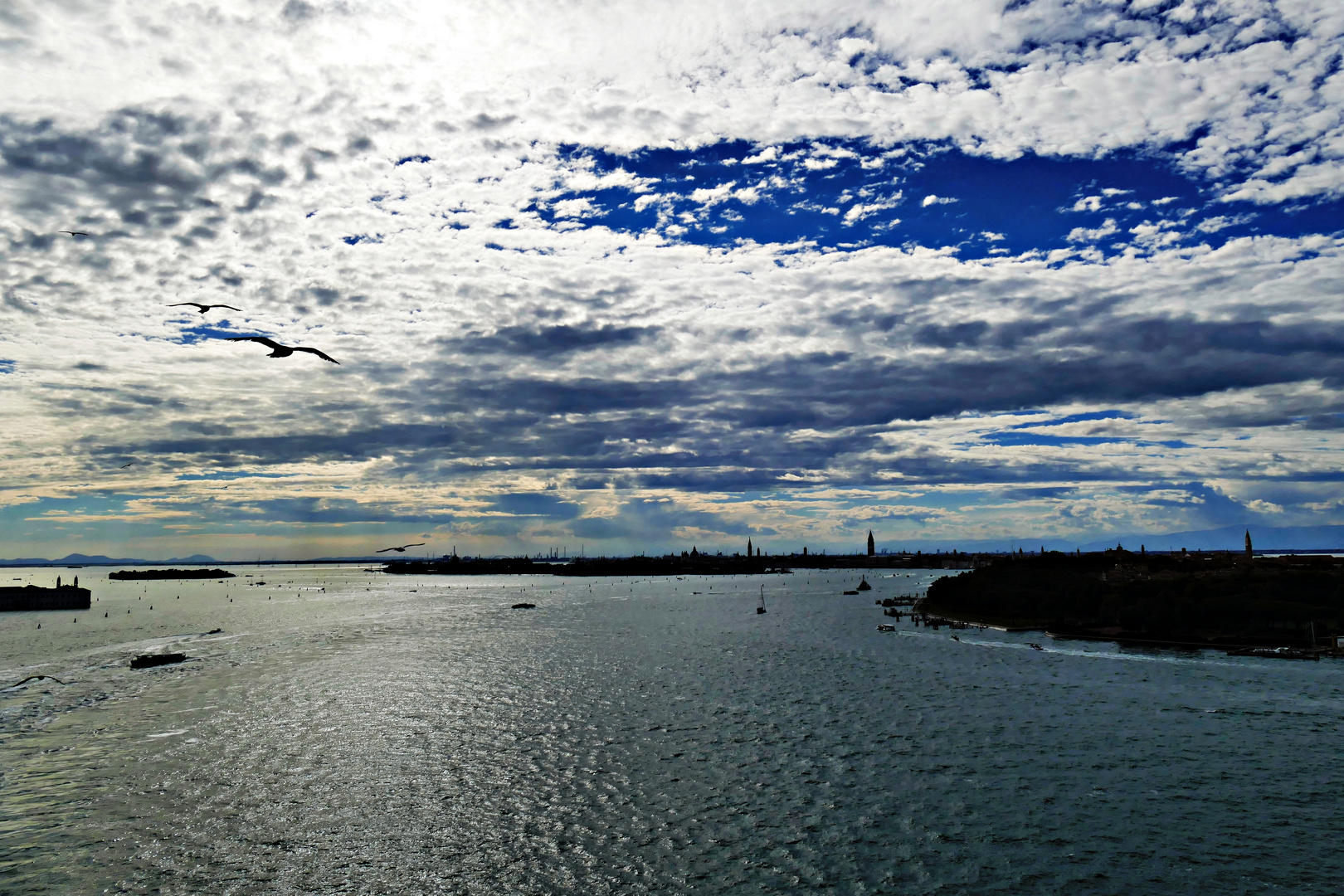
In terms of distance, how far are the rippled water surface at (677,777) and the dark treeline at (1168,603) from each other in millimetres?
26931

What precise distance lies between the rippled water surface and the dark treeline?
2693 centimetres

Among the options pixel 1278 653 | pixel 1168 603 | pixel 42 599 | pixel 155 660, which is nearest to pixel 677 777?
pixel 155 660

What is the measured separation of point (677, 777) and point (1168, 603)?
106088 mm

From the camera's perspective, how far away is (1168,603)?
118312 millimetres

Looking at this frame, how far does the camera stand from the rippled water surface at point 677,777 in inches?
1254

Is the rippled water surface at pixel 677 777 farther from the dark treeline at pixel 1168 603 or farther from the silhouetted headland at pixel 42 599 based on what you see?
the silhouetted headland at pixel 42 599

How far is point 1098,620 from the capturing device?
130250 millimetres

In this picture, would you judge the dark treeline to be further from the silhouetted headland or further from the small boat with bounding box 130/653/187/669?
the silhouetted headland

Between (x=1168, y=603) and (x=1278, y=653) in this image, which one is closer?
(x=1278, y=653)

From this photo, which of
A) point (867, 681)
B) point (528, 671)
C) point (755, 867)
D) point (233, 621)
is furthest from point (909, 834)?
point (233, 621)

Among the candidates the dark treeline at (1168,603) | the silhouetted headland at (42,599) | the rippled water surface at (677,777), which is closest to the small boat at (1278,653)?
the rippled water surface at (677,777)

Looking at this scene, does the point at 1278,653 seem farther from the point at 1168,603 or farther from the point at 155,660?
the point at 155,660

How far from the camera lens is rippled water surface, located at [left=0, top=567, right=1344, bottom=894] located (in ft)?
105

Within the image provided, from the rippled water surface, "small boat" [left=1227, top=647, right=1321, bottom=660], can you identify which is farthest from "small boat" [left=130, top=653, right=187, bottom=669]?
"small boat" [left=1227, top=647, right=1321, bottom=660]
